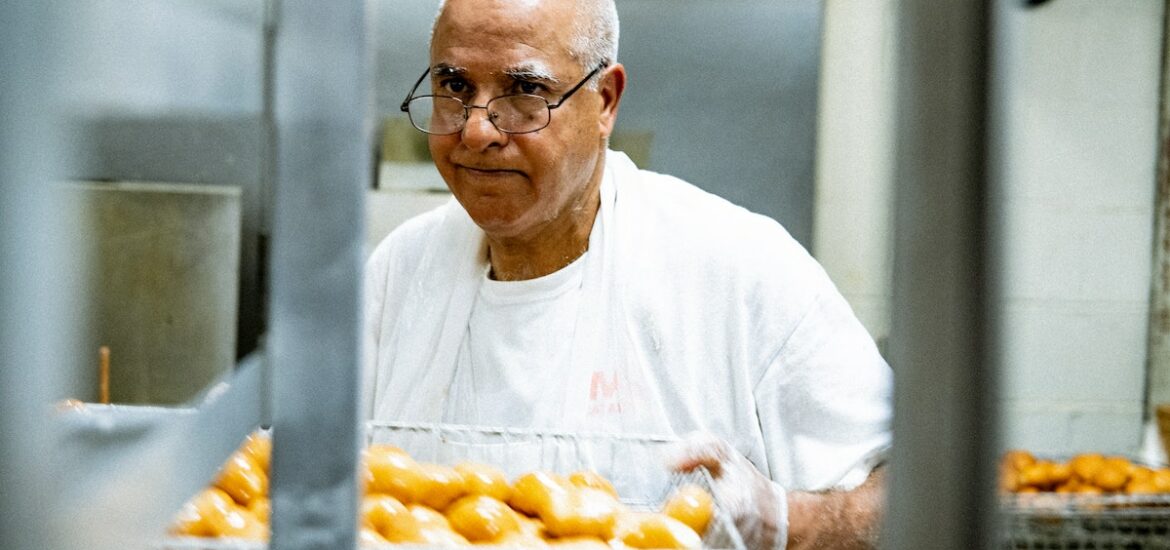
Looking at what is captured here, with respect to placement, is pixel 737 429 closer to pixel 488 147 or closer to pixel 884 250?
pixel 488 147

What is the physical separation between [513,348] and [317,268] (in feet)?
3.31

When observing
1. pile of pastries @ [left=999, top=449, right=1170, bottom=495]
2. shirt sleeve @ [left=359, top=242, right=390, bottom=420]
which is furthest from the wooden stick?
pile of pastries @ [left=999, top=449, right=1170, bottom=495]

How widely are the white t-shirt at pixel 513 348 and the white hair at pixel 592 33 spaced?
271 mm

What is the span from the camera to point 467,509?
0.80 metres

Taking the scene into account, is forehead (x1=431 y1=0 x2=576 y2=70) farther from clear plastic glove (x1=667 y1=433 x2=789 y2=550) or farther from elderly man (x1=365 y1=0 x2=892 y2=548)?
clear plastic glove (x1=667 y1=433 x2=789 y2=550)

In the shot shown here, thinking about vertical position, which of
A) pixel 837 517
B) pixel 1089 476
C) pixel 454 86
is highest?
pixel 454 86

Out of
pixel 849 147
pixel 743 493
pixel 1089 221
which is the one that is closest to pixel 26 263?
pixel 743 493

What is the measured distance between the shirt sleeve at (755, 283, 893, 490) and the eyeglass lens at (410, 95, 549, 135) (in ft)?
1.43

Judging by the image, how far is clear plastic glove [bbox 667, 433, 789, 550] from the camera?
34.1 inches

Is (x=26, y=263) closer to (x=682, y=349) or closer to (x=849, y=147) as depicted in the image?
(x=682, y=349)

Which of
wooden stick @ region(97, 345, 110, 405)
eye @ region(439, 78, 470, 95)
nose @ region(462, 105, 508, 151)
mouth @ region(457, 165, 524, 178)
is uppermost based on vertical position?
eye @ region(439, 78, 470, 95)

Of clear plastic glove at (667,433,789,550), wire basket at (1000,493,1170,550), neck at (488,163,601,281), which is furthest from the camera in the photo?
wire basket at (1000,493,1170,550)

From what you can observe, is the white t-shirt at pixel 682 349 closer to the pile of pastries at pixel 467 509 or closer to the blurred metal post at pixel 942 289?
the pile of pastries at pixel 467 509

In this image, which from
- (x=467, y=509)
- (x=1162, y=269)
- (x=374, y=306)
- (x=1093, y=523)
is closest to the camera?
(x=467, y=509)
